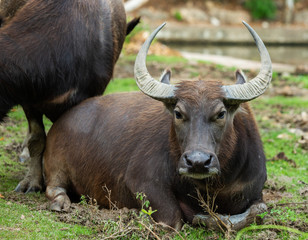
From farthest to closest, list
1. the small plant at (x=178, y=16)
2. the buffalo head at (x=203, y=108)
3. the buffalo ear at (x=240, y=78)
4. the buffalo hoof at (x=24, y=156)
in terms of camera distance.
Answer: the small plant at (x=178, y=16) < the buffalo hoof at (x=24, y=156) < the buffalo ear at (x=240, y=78) < the buffalo head at (x=203, y=108)

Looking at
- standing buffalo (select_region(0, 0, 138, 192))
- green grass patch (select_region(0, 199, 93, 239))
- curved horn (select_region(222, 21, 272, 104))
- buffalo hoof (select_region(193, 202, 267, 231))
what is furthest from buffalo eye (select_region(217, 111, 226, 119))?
standing buffalo (select_region(0, 0, 138, 192))

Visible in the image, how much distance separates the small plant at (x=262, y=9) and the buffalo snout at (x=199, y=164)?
22062 millimetres

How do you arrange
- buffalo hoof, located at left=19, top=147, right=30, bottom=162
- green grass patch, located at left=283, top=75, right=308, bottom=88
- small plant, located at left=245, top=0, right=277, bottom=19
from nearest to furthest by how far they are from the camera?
buffalo hoof, located at left=19, top=147, right=30, bottom=162 < green grass patch, located at left=283, top=75, right=308, bottom=88 < small plant, located at left=245, top=0, right=277, bottom=19

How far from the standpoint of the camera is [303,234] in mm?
4402

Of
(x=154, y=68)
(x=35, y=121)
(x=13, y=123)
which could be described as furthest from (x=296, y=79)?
(x=35, y=121)

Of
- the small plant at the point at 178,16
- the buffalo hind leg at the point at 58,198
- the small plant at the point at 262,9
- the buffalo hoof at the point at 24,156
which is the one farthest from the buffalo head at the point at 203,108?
the small plant at the point at 262,9

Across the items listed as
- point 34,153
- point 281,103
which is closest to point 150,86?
point 34,153

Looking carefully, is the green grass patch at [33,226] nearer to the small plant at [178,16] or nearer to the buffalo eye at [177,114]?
the buffalo eye at [177,114]

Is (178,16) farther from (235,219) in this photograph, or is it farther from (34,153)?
(235,219)

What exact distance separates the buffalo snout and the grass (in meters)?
0.53

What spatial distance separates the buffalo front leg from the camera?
6.05 meters

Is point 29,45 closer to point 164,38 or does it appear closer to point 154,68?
point 154,68

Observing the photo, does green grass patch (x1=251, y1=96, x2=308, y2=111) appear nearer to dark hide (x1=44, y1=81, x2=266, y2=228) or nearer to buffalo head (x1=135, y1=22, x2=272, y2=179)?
dark hide (x1=44, y1=81, x2=266, y2=228)

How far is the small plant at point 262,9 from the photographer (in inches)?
997
